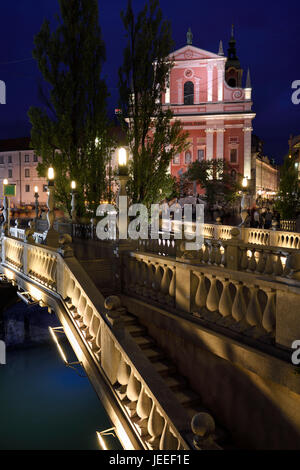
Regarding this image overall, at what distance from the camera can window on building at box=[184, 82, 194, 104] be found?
157 ft

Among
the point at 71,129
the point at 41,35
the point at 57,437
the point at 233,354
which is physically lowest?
the point at 57,437

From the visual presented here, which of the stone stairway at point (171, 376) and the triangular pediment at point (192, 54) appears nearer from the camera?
the stone stairway at point (171, 376)

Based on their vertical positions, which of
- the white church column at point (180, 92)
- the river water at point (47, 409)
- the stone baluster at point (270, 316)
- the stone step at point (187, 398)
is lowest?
the river water at point (47, 409)

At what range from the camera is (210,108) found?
4747 cm

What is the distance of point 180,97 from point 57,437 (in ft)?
142

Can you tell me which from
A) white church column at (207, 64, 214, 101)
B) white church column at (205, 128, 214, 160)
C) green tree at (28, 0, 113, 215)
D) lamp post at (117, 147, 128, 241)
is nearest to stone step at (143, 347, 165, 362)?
lamp post at (117, 147, 128, 241)

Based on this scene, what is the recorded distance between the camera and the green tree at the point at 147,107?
1728 cm

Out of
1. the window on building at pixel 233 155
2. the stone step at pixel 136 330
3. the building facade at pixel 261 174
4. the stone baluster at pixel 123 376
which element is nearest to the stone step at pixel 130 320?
the stone step at pixel 136 330

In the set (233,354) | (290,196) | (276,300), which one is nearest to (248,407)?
(233,354)

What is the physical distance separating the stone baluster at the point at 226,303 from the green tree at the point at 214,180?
114 ft

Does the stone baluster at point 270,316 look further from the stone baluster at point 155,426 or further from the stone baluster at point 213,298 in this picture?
the stone baluster at point 155,426

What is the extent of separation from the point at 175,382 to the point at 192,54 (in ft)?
157

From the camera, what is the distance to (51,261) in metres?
9.48
